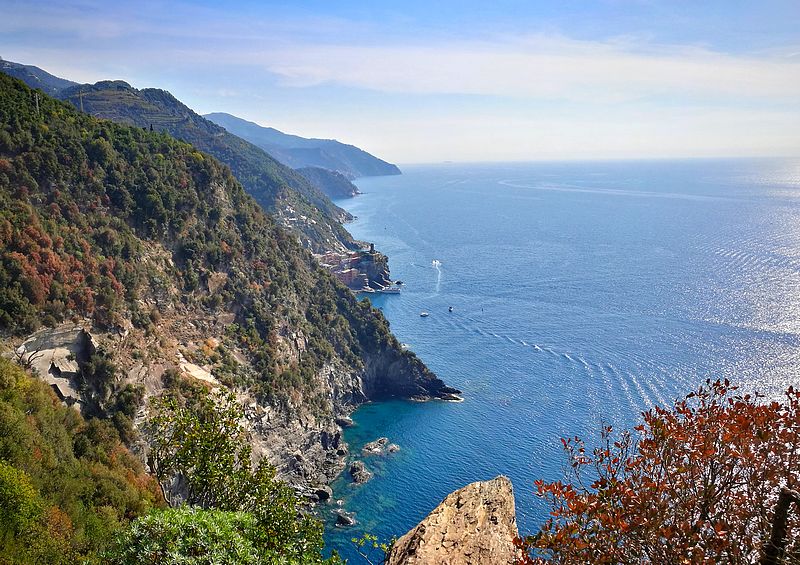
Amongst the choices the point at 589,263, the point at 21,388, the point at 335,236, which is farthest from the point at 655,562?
the point at 335,236

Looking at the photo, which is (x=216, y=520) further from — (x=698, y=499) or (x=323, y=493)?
(x=323, y=493)

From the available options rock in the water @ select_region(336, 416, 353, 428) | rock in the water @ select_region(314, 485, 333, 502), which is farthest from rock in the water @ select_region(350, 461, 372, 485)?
rock in the water @ select_region(336, 416, 353, 428)

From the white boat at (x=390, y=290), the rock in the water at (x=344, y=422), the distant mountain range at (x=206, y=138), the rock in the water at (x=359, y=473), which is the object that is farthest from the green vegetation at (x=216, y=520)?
the distant mountain range at (x=206, y=138)

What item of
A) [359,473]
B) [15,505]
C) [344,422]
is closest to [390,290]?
[344,422]

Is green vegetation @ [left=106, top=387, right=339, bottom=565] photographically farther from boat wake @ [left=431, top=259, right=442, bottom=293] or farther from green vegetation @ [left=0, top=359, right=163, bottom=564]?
boat wake @ [left=431, top=259, right=442, bottom=293]

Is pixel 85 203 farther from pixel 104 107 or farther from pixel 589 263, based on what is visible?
pixel 589 263
